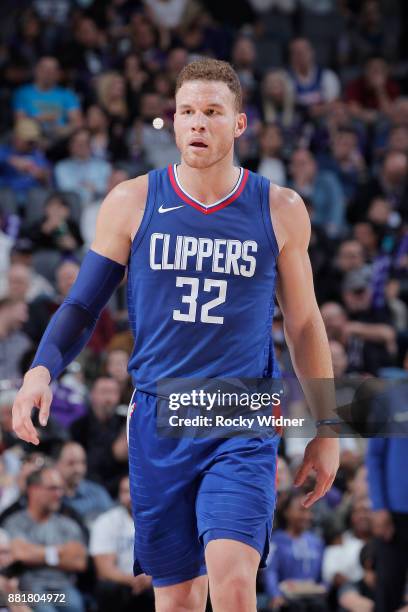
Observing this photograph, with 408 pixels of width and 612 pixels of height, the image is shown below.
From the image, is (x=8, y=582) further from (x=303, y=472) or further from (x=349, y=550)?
(x=303, y=472)

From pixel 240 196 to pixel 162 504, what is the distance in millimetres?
1224

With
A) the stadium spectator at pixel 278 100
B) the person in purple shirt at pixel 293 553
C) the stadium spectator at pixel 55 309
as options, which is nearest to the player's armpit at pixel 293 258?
the person in purple shirt at pixel 293 553

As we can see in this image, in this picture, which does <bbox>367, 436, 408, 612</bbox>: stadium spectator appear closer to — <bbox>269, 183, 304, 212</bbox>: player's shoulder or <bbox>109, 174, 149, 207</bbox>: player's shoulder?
<bbox>269, 183, 304, 212</bbox>: player's shoulder

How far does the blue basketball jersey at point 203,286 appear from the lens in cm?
449

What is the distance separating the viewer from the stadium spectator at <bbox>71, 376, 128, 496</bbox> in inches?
356

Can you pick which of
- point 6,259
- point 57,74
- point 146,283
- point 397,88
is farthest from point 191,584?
point 397,88

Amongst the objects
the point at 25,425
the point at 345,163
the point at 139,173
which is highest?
the point at 345,163

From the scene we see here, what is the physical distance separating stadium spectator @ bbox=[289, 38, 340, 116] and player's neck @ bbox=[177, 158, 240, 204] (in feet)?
31.9

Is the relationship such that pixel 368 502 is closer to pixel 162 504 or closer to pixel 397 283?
pixel 397 283

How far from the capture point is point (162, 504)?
14.9 feet

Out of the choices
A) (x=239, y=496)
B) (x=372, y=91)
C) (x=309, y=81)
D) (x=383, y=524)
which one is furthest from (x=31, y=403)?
(x=372, y=91)

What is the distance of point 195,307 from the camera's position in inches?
177

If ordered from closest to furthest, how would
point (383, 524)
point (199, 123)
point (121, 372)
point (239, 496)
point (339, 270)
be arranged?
1. point (239, 496)
2. point (199, 123)
3. point (383, 524)
4. point (121, 372)
5. point (339, 270)

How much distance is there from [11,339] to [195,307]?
5.20 metres
